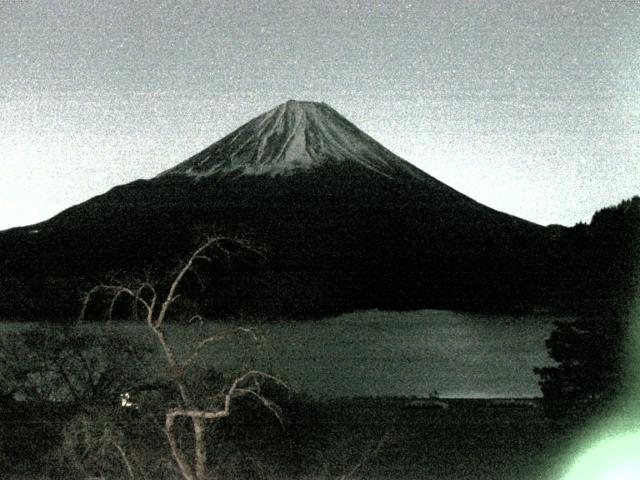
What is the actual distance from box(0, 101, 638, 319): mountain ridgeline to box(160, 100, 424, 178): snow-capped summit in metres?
→ 0.22

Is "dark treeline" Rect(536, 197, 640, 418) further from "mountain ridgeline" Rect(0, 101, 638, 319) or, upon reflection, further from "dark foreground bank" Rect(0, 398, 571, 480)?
"mountain ridgeline" Rect(0, 101, 638, 319)

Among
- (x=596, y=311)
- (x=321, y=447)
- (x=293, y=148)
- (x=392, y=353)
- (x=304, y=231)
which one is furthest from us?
(x=293, y=148)

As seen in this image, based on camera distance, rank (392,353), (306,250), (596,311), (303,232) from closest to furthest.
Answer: (596,311), (392,353), (306,250), (303,232)

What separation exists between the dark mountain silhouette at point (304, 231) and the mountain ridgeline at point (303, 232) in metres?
0.19

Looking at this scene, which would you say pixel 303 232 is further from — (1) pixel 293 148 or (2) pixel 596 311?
(2) pixel 596 311

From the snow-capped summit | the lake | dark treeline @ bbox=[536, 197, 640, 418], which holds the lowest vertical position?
the lake

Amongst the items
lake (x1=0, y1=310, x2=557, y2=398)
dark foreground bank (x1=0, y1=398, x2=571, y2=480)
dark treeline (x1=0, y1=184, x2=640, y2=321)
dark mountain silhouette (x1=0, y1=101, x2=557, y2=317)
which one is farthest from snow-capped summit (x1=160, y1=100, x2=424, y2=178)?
dark foreground bank (x1=0, y1=398, x2=571, y2=480)

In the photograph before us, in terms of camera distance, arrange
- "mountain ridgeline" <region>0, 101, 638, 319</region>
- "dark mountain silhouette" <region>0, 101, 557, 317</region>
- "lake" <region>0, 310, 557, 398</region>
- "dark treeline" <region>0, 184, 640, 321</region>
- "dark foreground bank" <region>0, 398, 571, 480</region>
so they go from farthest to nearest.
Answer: "dark mountain silhouette" <region>0, 101, 557, 317</region>, "mountain ridgeline" <region>0, 101, 638, 319</region>, "dark treeline" <region>0, 184, 640, 321</region>, "lake" <region>0, 310, 557, 398</region>, "dark foreground bank" <region>0, 398, 571, 480</region>

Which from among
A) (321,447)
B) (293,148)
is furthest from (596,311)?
(293,148)

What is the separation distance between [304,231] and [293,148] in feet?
95.0

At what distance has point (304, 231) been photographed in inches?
4045

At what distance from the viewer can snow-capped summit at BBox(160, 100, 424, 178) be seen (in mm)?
125312

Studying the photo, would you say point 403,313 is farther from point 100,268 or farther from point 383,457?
point 383,457

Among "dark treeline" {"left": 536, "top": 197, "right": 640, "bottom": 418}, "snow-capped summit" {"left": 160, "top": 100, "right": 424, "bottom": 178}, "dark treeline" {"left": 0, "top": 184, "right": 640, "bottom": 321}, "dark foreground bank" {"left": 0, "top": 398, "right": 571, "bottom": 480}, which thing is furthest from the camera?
"snow-capped summit" {"left": 160, "top": 100, "right": 424, "bottom": 178}
